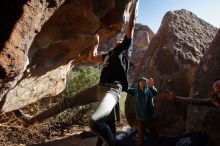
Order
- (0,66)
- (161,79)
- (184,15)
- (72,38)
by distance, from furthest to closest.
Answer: (184,15), (161,79), (72,38), (0,66)

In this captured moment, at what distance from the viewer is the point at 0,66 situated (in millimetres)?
3461

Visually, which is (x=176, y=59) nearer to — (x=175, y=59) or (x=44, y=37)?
(x=175, y=59)

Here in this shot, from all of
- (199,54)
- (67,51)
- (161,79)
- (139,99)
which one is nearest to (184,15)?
(199,54)

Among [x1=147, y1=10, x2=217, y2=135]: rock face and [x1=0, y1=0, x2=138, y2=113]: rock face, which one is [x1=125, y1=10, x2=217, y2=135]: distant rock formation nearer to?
[x1=147, y1=10, x2=217, y2=135]: rock face

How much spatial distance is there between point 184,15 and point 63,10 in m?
6.75

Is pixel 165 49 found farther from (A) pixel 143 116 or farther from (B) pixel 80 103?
(B) pixel 80 103

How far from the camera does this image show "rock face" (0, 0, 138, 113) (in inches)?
142

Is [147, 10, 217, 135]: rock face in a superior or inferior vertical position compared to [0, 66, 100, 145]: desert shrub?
superior

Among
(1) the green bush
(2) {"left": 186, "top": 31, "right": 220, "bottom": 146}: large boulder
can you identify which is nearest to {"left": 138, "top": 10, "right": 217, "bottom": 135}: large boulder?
(2) {"left": 186, "top": 31, "right": 220, "bottom": 146}: large boulder

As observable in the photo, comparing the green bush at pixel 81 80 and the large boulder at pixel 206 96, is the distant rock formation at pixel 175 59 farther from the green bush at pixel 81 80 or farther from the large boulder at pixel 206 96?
the green bush at pixel 81 80

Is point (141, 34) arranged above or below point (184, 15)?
below

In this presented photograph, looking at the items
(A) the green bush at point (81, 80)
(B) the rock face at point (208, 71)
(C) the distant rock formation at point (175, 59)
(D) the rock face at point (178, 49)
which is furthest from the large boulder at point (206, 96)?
(A) the green bush at point (81, 80)

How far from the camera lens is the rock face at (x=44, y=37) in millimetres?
3598

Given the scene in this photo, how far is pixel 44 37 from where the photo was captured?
5.07 m
